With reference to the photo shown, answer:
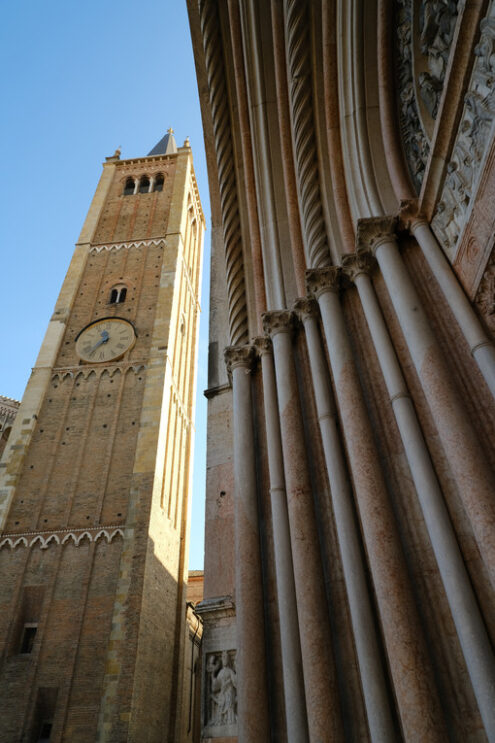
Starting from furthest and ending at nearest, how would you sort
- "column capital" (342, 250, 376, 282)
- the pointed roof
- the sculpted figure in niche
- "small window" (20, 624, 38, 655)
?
1. the pointed roof
2. "small window" (20, 624, 38, 655)
3. "column capital" (342, 250, 376, 282)
4. the sculpted figure in niche

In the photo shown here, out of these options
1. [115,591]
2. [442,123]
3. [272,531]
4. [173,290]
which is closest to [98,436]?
[115,591]

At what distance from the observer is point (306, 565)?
9.73 feet

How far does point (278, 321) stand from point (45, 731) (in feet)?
42.9

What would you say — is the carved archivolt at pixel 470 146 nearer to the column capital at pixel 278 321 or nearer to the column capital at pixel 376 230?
the column capital at pixel 376 230

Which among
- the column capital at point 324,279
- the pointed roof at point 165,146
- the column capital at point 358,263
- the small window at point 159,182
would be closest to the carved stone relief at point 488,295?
the column capital at point 358,263

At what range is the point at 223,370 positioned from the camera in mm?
5172

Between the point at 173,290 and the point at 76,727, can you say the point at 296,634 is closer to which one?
the point at 76,727

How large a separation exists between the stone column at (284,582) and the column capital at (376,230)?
4.01 feet

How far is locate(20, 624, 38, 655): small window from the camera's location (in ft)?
44.0

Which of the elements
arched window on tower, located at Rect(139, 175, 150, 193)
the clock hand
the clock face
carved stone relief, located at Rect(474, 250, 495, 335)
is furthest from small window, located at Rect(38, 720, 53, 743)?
arched window on tower, located at Rect(139, 175, 150, 193)

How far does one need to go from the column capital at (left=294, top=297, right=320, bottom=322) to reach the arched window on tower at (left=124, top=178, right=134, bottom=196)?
24.8m

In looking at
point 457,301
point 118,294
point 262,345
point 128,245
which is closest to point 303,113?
point 262,345

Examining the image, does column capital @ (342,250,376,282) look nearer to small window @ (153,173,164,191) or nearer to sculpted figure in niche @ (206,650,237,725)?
sculpted figure in niche @ (206,650,237,725)

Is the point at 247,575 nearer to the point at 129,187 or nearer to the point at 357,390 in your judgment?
the point at 357,390
